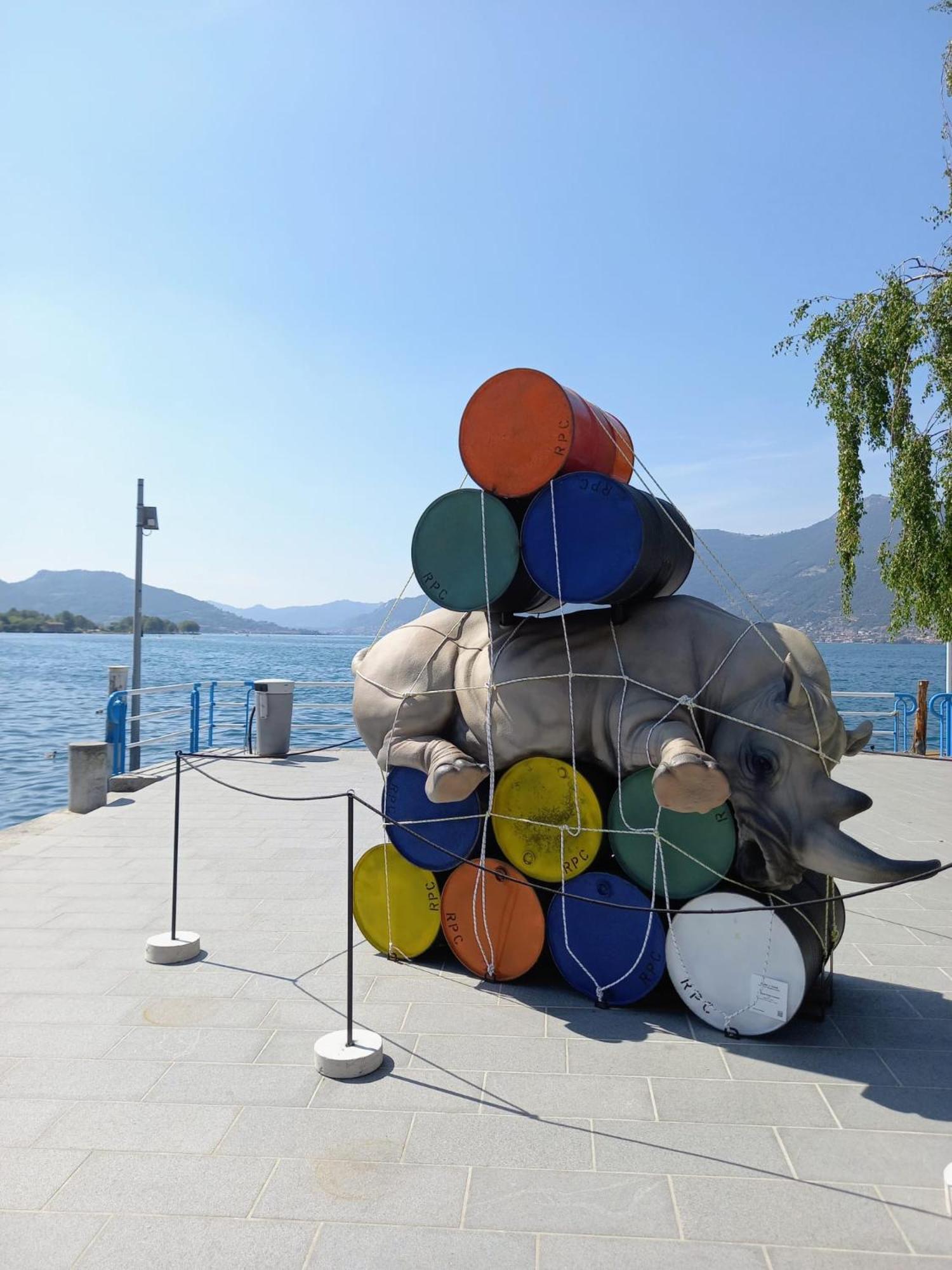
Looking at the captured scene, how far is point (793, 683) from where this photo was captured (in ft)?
14.2

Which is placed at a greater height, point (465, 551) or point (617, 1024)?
point (465, 551)

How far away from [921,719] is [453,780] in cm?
1205

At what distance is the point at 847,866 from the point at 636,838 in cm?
104

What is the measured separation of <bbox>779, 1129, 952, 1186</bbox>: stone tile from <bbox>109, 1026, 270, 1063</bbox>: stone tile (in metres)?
2.18

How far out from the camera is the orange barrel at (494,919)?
505cm

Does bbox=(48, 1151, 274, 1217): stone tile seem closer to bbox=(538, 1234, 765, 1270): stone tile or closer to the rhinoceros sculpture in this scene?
bbox=(538, 1234, 765, 1270): stone tile

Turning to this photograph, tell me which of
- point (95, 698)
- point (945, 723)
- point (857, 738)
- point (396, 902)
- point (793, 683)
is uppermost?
point (793, 683)

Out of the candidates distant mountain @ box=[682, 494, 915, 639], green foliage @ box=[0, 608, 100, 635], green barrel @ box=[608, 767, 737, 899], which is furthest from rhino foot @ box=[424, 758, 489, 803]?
green foliage @ box=[0, 608, 100, 635]

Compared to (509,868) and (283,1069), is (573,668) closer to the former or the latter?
(509,868)

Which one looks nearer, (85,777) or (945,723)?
(85,777)

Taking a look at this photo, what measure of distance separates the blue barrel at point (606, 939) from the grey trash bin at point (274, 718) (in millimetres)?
9128

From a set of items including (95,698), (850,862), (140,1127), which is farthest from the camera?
(95,698)

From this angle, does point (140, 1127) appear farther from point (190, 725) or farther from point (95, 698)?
point (95, 698)

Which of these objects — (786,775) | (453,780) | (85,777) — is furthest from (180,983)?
(85,777)
